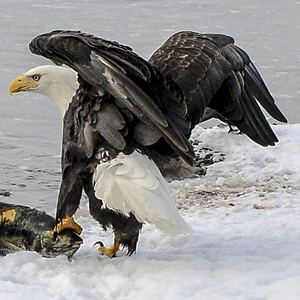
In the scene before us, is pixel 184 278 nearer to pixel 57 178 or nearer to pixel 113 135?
pixel 113 135

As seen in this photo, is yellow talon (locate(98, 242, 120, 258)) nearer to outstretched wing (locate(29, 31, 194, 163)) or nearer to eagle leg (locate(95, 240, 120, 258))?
eagle leg (locate(95, 240, 120, 258))

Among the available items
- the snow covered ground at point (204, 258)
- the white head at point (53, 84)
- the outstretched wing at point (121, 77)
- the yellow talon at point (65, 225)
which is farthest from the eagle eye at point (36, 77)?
the snow covered ground at point (204, 258)

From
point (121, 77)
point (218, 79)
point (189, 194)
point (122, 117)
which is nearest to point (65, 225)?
point (122, 117)

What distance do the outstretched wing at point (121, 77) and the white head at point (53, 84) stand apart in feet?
1.18

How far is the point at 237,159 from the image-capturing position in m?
5.97

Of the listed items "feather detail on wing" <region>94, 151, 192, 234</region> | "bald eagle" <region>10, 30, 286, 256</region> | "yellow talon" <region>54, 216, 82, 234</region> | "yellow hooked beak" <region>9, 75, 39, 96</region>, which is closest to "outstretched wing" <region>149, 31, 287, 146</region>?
"bald eagle" <region>10, 30, 286, 256</region>

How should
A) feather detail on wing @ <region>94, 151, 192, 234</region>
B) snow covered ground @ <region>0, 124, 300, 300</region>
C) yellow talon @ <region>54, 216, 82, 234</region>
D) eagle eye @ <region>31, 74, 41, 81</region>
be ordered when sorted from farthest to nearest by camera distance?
eagle eye @ <region>31, 74, 41, 81</region> → yellow talon @ <region>54, 216, 82, 234</region> → feather detail on wing @ <region>94, 151, 192, 234</region> → snow covered ground @ <region>0, 124, 300, 300</region>

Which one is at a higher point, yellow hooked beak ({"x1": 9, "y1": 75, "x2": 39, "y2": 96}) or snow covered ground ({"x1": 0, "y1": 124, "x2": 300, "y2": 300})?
yellow hooked beak ({"x1": 9, "y1": 75, "x2": 39, "y2": 96})

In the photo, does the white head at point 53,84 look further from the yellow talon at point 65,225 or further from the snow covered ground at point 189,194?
the snow covered ground at point 189,194

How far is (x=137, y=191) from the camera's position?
142 inches

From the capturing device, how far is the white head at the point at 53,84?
4.04m

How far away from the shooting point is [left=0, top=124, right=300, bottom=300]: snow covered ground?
134 inches

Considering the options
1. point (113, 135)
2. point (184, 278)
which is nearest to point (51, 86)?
point (113, 135)

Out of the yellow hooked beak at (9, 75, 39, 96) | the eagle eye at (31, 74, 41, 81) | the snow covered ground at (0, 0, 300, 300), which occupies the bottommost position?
the snow covered ground at (0, 0, 300, 300)
